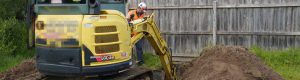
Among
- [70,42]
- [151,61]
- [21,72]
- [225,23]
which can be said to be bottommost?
[21,72]

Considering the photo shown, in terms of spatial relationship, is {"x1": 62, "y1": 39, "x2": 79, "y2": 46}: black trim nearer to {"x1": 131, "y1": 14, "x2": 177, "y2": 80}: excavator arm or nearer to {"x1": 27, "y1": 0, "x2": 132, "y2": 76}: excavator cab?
{"x1": 27, "y1": 0, "x2": 132, "y2": 76}: excavator cab

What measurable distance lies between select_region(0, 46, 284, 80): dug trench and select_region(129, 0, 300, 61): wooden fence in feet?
5.23

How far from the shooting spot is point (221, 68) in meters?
8.25

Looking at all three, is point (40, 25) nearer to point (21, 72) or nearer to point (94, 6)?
point (94, 6)

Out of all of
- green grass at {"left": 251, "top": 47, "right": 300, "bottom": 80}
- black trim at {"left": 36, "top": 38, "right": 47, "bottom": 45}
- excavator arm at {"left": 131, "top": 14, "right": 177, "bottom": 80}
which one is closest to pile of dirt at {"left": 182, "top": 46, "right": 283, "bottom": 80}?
excavator arm at {"left": 131, "top": 14, "right": 177, "bottom": 80}

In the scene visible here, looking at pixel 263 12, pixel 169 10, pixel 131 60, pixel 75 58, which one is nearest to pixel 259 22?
pixel 263 12

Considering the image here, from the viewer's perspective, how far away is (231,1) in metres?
11.7

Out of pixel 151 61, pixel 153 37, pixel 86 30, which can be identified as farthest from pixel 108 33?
pixel 151 61

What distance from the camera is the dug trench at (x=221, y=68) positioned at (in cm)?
784

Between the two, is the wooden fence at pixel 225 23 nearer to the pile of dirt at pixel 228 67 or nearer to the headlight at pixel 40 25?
the pile of dirt at pixel 228 67

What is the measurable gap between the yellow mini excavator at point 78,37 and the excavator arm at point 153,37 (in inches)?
28.8

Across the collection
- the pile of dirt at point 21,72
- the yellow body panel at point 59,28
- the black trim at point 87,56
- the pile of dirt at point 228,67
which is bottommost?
the pile of dirt at point 21,72

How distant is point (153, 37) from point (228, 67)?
1.52m

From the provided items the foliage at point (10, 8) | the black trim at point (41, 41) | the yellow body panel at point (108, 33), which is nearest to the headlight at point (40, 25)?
the black trim at point (41, 41)
